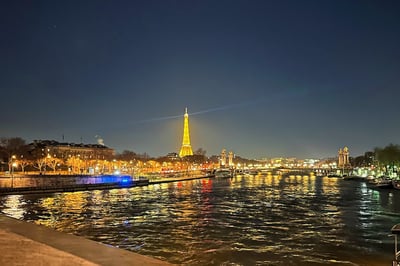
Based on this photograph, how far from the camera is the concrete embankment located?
23.6 ft

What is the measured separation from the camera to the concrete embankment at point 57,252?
23.6 ft

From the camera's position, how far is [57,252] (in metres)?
7.76

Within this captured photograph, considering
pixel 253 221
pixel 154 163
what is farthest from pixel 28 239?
pixel 154 163

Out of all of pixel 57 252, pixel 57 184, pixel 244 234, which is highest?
pixel 57 252

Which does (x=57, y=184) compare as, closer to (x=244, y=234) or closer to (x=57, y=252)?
(x=244, y=234)

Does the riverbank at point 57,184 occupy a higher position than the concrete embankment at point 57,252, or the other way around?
the concrete embankment at point 57,252

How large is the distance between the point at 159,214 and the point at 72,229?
955 cm

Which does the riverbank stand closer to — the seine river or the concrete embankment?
the seine river

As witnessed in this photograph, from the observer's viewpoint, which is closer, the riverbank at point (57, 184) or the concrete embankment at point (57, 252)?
the concrete embankment at point (57, 252)

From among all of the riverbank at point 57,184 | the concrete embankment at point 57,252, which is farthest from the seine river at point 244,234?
the riverbank at point 57,184

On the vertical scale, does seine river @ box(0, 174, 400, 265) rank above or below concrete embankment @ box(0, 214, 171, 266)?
below

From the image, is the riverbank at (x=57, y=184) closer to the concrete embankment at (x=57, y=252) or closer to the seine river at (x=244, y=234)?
the seine river at (x=244, y=234)

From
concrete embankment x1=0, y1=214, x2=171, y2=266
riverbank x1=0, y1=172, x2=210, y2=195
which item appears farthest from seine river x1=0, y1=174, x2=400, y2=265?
riverbank x1=0, y1=172, x2=210, y2=195

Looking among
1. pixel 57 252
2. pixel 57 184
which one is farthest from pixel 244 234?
pixel 57 184
